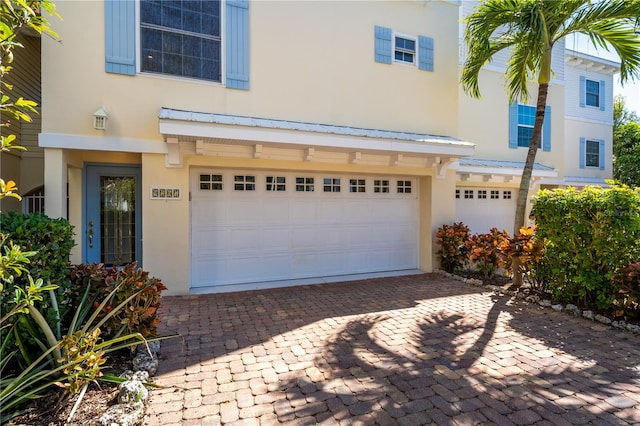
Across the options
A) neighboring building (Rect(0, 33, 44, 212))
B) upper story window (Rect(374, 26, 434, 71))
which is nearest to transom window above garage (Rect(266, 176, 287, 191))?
upper story window (Rect(374, 26, 434, 71))

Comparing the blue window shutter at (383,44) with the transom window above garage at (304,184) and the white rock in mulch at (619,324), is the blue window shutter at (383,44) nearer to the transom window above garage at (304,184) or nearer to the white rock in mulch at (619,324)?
the transom window above garage at (304,184)

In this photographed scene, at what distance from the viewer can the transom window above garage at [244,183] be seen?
702 cm

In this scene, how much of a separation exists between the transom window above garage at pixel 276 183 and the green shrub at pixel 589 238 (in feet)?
16.0

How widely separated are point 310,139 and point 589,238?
4.83m

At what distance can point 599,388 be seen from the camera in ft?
10.6

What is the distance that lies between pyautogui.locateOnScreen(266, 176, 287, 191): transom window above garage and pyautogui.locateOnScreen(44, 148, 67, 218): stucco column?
355 centimetres

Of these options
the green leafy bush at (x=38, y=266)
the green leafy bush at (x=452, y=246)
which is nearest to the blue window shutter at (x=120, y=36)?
the green leafy bush at (x=38, y=266)

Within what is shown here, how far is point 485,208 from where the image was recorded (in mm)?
10242

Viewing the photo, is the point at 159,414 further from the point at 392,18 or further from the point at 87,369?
the point at 392,18

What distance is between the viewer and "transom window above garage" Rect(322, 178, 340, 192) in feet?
25.5

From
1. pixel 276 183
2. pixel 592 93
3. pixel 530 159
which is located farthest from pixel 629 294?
pixel 592 93

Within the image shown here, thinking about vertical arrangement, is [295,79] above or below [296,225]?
above

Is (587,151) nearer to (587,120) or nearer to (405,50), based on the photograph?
(587,120)

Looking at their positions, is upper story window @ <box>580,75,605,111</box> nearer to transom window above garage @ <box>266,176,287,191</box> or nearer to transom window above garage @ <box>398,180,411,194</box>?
transom window above garage @ <box>398,180,411,194</box>
